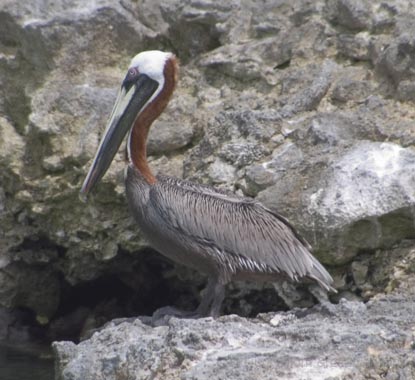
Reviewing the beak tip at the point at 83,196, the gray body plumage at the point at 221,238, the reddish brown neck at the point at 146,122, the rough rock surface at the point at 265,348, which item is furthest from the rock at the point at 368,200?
the beak tip at the point at 83,196

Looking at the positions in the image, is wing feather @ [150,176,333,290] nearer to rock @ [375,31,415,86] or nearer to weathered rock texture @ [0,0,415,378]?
weathered rock texture @ [0,0,415,378]

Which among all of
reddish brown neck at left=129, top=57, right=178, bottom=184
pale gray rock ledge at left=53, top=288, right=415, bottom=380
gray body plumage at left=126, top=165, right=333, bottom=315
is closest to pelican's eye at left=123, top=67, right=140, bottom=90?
reddish brown neck at left=129, top=57, right=178, bottom=184

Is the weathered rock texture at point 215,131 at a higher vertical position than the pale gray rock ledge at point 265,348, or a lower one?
higher

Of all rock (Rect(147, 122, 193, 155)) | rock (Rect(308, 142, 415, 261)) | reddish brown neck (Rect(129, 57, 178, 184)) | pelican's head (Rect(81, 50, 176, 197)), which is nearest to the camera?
rock (Rect(308, 142, 415, 261))

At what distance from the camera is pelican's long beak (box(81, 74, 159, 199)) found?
25.6 ft

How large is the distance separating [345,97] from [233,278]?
6.49ft

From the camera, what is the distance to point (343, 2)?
8820 millimetres

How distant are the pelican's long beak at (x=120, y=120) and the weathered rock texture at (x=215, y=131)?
1.92 ft

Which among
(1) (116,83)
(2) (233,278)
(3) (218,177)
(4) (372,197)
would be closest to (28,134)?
(1) (116,83)

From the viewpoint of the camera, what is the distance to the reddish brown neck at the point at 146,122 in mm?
7492

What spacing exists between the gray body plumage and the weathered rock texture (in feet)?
1.41

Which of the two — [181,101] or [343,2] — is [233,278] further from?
[343,2]

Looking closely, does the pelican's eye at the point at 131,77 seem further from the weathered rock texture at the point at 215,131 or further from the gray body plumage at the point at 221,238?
the gray body plumage at the point at 221,238

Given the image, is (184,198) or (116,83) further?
(116,83)
